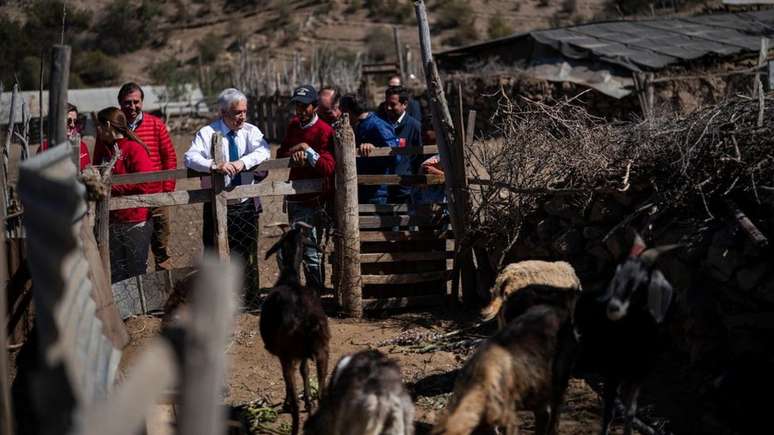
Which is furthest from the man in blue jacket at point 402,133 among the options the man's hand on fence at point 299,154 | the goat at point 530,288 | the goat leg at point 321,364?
the goat leg at point 321,364

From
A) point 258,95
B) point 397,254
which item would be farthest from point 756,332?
point 258,95

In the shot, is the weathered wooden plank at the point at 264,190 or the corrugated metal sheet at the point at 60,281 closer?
the corrugated metal sheet at the point at 60,281

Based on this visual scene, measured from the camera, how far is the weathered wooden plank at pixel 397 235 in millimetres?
8578

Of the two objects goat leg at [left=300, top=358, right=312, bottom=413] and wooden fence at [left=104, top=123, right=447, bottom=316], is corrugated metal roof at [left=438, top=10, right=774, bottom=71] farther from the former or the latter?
goat leg at [left=300, top=358, right=312, bottom=413]

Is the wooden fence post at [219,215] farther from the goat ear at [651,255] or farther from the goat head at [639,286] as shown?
the goat ear at [651,255]

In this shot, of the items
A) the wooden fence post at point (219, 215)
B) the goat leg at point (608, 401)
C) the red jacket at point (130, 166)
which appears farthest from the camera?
the red jacket at point (130, 166)

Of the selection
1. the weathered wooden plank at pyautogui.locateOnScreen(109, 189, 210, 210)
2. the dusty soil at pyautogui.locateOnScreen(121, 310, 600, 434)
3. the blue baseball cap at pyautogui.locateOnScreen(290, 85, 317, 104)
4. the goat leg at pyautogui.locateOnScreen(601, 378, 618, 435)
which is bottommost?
the dusty soil at pyautogui.locateOnScreen(121, 310, 600, 434)

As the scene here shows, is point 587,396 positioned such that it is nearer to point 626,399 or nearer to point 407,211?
point 626,399

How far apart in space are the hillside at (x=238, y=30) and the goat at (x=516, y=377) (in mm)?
33575

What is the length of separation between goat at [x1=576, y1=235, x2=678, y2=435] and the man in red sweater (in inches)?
144

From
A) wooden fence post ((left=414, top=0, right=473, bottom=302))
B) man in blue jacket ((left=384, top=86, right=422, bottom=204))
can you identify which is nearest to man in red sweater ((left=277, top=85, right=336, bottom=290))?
man in blue jacket ((left=384, top=86, right=422, bottom=204))

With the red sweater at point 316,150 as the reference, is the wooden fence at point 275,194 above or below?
below

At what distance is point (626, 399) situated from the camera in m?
5.11

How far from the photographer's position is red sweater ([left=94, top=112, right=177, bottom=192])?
27.2ft
